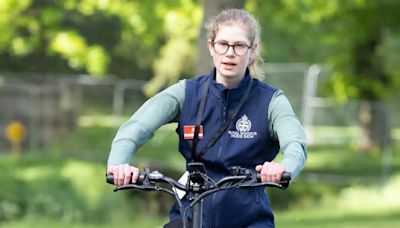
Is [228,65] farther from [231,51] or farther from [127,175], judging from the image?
[127,175]

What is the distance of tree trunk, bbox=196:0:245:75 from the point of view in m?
14.1

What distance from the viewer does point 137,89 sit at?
1341 inches

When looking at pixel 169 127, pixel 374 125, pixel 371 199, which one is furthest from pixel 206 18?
pixel 169 127

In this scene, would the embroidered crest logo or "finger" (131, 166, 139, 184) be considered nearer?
"finger" (131, 166, 139, 184)

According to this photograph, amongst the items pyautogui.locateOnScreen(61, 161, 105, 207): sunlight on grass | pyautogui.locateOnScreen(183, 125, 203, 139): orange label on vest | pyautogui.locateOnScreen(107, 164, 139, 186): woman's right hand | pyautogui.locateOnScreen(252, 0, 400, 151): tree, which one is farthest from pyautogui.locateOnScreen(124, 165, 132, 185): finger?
pyautogui.locateOnScreen(252, 0, 400, 151): tree

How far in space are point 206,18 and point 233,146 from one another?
8793 mm

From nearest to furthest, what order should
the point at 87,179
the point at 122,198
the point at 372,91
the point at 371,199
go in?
the point at 122,198, the point at 87,179, the point at 371,199, the point at 372,91

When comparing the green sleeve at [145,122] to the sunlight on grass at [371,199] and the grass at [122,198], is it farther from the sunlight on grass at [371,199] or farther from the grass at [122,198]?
the sunlight on grass at [371,199]

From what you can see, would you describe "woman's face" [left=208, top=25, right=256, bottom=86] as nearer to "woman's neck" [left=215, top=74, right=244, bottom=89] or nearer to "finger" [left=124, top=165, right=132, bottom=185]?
"woman's neck" [left=215, top=74, right=244, bottom=89]

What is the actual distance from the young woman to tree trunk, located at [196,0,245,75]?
8289 mm

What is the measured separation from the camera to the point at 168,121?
5574 mm

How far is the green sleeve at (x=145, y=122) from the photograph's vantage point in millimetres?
5214

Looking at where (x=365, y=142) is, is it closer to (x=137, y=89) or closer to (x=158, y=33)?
(x=137, y=89)

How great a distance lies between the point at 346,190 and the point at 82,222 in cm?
890
